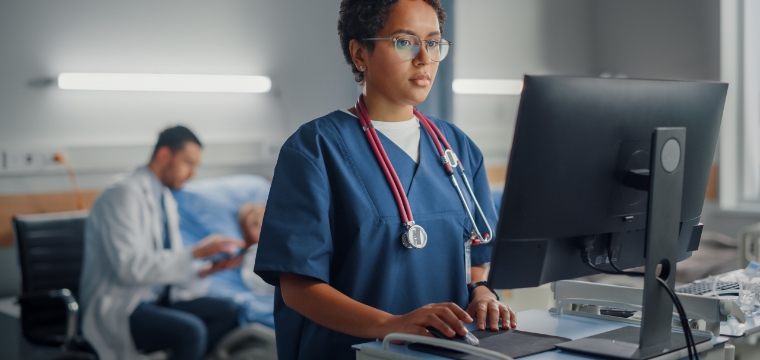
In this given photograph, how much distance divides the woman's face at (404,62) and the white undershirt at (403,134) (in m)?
0.06

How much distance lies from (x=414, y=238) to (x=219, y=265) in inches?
83.8

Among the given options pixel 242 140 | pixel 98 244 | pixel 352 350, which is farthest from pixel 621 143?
pixel 242 140

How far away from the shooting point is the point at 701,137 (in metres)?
1.14

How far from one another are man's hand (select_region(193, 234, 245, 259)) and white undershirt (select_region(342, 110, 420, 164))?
6.45ft

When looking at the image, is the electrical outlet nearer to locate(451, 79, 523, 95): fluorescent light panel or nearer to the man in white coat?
the man in white coat

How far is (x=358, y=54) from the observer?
1.41 meters

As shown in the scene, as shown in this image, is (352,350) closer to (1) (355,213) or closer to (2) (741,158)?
(1) (355,213)

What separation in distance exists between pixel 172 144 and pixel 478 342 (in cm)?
250

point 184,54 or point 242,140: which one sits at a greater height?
point 184,54

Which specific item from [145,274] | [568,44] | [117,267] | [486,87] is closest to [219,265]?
[145,274]

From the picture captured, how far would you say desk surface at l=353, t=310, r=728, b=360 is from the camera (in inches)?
39.9

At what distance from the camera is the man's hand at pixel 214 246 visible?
3174mm

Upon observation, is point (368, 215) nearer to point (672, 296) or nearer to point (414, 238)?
point (414, 238)

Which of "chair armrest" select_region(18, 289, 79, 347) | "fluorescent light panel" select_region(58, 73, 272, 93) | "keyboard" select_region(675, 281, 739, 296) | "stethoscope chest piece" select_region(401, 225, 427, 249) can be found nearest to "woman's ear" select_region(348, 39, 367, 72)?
"stethoscope chest piece" select_region(401, 225, 427, 249)
